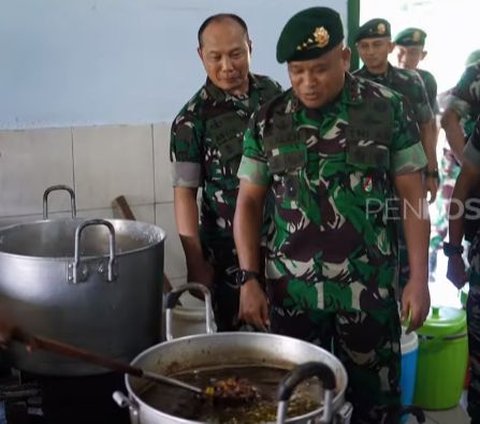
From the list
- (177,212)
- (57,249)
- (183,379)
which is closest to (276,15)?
(177,212)

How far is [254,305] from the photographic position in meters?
1.46

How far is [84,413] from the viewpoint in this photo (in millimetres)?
1189

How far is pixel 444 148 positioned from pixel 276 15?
5.98 feet

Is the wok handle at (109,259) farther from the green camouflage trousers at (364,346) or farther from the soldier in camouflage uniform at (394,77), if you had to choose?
the soldier in camouflage uniform at (394,77)

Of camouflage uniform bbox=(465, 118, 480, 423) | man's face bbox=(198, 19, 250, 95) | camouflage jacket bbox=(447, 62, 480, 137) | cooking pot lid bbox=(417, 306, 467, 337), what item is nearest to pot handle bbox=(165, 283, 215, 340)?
man's face bbox=(198, 19, 250, 95)

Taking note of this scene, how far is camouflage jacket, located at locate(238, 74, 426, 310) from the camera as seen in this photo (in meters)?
1.40

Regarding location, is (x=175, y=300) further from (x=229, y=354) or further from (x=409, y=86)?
(x=409, y=86)

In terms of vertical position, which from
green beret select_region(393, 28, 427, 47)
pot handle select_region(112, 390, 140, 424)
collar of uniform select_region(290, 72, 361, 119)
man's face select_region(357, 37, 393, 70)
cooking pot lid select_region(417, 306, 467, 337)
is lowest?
cooking pot lid select_region(417, 306, 467, 337)

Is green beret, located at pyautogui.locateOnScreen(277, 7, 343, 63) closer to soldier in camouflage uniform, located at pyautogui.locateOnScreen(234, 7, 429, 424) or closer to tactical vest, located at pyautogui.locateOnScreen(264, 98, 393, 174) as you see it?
soldier in camouflage uniform, located at pyautogui.locateOnScreen(234, 7, 429, 424)

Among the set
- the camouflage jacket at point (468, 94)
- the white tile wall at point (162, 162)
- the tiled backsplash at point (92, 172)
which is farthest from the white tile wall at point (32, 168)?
the camouflage jacket at point (468, 94)

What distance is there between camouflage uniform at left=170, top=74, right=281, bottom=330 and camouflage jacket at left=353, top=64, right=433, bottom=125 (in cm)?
109

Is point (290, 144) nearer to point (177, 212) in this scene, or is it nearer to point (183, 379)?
point (177, 212)

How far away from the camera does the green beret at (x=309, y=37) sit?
135cm

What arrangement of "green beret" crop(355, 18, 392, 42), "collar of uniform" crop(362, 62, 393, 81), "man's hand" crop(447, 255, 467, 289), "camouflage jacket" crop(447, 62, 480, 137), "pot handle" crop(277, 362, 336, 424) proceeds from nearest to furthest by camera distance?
"pot handle" crop(277, 362, 336, 424)
"man's hand" crop(447, 255, 467, 289)
"camouflage jacket" crop(447, 62, 480, 137)
"green beret" crop(355, 18, 392, 42)
"collar of uniform" crop(362, 62, 393, 81)
